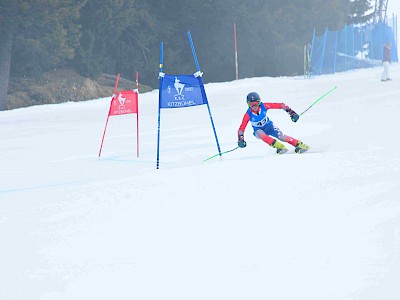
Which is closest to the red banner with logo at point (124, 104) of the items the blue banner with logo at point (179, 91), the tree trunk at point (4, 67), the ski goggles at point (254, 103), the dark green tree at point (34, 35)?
the blue banner with logo at point (179, 91)

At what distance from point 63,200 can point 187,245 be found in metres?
3.14

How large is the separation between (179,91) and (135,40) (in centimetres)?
2479

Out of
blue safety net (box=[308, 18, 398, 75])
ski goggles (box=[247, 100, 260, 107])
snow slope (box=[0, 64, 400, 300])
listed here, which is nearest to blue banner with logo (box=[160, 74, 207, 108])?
ski goggles (box=[247, 100, 260, 107])

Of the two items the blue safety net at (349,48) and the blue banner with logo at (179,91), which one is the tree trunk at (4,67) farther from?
the blue safety net at (349,48)

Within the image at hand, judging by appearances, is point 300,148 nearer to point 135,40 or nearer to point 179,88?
point 179,88

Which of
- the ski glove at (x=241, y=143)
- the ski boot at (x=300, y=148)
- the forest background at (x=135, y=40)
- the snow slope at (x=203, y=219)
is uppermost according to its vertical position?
the forest background at (x=135, y=40)

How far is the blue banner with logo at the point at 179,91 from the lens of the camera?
12.0m

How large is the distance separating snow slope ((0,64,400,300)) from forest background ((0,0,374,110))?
11714 mm

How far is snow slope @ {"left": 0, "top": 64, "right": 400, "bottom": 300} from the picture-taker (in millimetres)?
5805

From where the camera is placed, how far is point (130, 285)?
581cm

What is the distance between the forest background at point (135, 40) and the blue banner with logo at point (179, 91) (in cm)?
1532

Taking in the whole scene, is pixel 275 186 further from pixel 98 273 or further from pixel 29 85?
pixel 29 85

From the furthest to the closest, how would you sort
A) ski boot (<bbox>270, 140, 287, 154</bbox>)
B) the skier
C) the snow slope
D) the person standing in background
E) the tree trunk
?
the person standing in background
the tree trunk
ski boot (<bbox>270, 140, 287, 154</bbox>)
the skier
the snow slope

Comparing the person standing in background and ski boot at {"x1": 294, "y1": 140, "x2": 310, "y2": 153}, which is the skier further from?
the person standing in background
